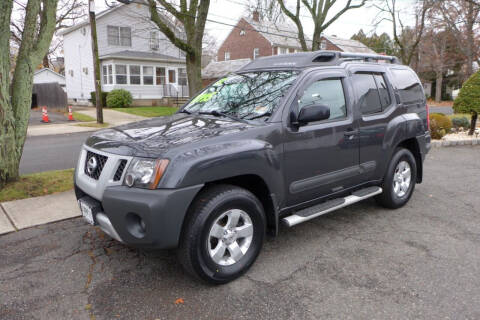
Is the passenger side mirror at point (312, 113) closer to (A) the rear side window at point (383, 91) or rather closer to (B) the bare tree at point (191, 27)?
(A) the rear side window at point (383, 91)

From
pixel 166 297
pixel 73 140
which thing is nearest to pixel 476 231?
pixel 166 297

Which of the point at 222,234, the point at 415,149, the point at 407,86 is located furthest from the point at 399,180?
the point at 222,234

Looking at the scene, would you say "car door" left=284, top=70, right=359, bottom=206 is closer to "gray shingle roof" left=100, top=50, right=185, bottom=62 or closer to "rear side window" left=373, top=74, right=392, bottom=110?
"rear side window" left=373, top=74, right=392, bottom=110

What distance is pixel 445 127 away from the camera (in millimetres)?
11227

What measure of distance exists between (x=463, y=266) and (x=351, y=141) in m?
1.60

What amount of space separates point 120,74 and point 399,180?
24.5 metres

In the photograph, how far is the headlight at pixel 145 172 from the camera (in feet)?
9.06

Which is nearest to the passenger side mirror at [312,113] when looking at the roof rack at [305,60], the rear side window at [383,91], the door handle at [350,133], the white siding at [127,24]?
the door handle at [350,133]

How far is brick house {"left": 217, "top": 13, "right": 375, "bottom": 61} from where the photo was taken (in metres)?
37.5

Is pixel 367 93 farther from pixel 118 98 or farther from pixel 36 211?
pixel 118 98

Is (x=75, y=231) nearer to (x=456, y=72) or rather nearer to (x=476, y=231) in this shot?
(x=476, y=231)

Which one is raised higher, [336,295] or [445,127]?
[445,127]

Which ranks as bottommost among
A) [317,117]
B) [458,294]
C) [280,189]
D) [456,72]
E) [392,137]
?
[458,294]

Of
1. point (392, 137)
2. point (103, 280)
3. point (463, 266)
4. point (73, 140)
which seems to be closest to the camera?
point (103, 280)
